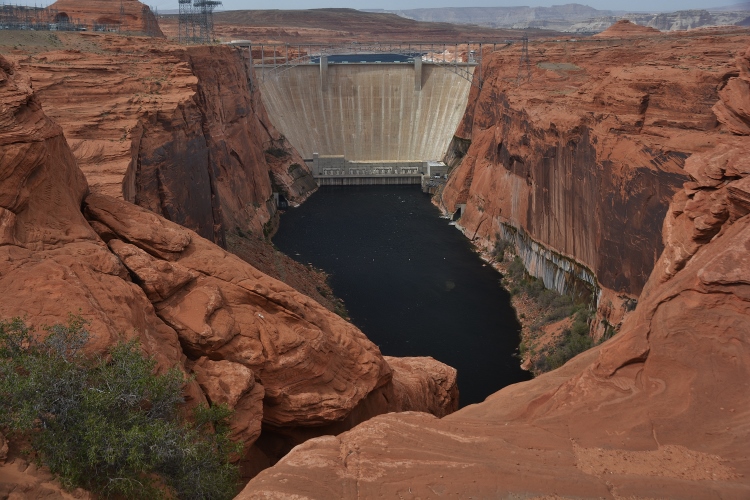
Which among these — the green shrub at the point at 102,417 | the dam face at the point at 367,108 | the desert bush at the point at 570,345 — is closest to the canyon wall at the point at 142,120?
the green shrub at the point at 102,417

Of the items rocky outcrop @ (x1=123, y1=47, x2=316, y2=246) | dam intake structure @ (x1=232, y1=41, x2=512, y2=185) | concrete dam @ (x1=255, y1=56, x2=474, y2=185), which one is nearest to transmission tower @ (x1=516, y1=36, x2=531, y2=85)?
dam intake structure @ (x1=232, y1=41, x2=512, y2=185)

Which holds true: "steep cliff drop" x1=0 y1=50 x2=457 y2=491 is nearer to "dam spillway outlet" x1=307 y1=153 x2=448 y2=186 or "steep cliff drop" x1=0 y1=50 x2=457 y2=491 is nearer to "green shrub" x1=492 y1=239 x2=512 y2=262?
"green shrub" x1=492 y1=239 x2=512 y2=262

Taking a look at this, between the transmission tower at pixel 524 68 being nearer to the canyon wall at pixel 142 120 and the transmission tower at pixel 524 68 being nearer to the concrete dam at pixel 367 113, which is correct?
the concrete dam at pixel 367 113

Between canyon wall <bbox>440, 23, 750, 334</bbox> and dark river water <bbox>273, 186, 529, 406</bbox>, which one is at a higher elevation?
canyon wall <bbox>440, 23, 750, 334</bbox>

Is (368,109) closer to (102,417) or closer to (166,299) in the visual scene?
(166,299)

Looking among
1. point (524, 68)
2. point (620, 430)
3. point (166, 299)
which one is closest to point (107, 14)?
point (524, 68)

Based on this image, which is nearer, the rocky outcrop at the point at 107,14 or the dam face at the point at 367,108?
the rocky outcrop at the point at 107,14
